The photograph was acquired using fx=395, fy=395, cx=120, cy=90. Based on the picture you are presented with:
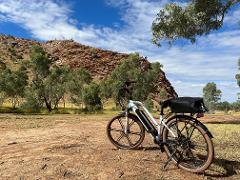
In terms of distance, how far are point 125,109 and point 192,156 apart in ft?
8.80

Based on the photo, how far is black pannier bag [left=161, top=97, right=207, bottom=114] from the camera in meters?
8.55

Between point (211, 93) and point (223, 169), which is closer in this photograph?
point (223, 169)

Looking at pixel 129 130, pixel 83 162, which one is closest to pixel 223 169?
pixel 129 130

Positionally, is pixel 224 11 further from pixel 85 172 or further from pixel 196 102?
pixel 85 172

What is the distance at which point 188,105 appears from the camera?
861cm

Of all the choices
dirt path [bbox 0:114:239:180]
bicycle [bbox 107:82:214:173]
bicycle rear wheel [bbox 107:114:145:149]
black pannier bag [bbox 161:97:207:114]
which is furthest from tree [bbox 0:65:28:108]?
black pannier bag [bbox 161:97:207:114]

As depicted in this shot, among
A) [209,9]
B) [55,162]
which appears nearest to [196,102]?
[55,162]

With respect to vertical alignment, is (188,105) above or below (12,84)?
below

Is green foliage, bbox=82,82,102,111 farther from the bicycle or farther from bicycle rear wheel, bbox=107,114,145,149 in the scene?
the bicycle

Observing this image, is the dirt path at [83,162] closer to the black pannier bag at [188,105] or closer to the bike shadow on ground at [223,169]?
the bike shadow on ground at [223,169]

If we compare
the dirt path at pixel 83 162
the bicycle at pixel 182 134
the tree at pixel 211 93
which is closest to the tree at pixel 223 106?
the tree at pixel 211 93

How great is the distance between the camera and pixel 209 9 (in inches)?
914

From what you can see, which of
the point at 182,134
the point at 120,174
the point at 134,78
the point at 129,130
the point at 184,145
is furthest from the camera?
the point at 134,78

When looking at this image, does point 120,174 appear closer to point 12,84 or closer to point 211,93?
point 12,84
